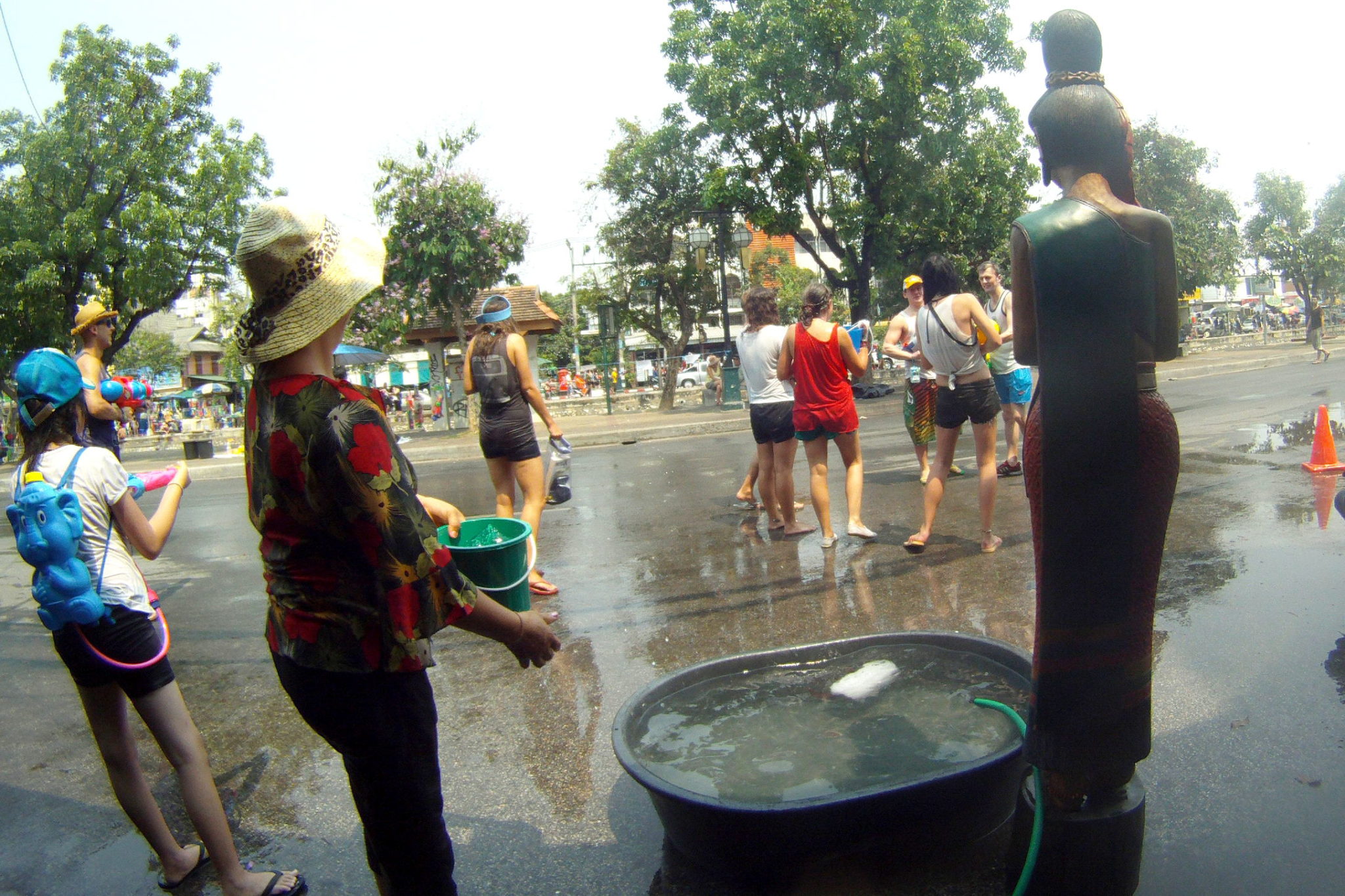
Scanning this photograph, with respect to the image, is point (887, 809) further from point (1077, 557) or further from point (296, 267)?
point (296, 267)

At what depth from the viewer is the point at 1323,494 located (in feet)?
21.6

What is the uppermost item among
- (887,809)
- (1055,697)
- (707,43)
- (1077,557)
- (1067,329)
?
(707,43)

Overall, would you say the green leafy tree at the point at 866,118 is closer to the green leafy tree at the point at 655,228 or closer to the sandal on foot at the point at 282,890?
the green leafy tree at the point at 655,228

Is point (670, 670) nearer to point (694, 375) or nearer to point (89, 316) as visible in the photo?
point (89, 316)

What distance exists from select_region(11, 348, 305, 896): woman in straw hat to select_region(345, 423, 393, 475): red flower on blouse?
48.1 inches

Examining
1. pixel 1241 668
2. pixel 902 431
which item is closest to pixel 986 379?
pixel 1241 668

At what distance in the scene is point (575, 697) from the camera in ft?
12.9

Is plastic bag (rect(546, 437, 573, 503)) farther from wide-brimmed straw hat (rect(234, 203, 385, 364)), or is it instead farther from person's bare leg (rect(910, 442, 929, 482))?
wide-brimmed straw hat (rect(234, 203, 385, 364))

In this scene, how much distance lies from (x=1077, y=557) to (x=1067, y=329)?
0.49 meters

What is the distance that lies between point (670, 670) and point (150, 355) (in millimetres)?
55666

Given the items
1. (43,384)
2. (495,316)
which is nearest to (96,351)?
(495,316)

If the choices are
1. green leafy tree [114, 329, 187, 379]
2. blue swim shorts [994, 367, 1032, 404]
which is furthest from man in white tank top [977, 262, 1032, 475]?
green leafy tree [114, 329, 187, 379]

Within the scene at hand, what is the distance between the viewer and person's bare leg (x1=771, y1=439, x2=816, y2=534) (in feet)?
21.2

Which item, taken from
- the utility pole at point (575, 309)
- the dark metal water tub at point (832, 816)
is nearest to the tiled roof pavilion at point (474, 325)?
the utility pole at point (575, 309)
